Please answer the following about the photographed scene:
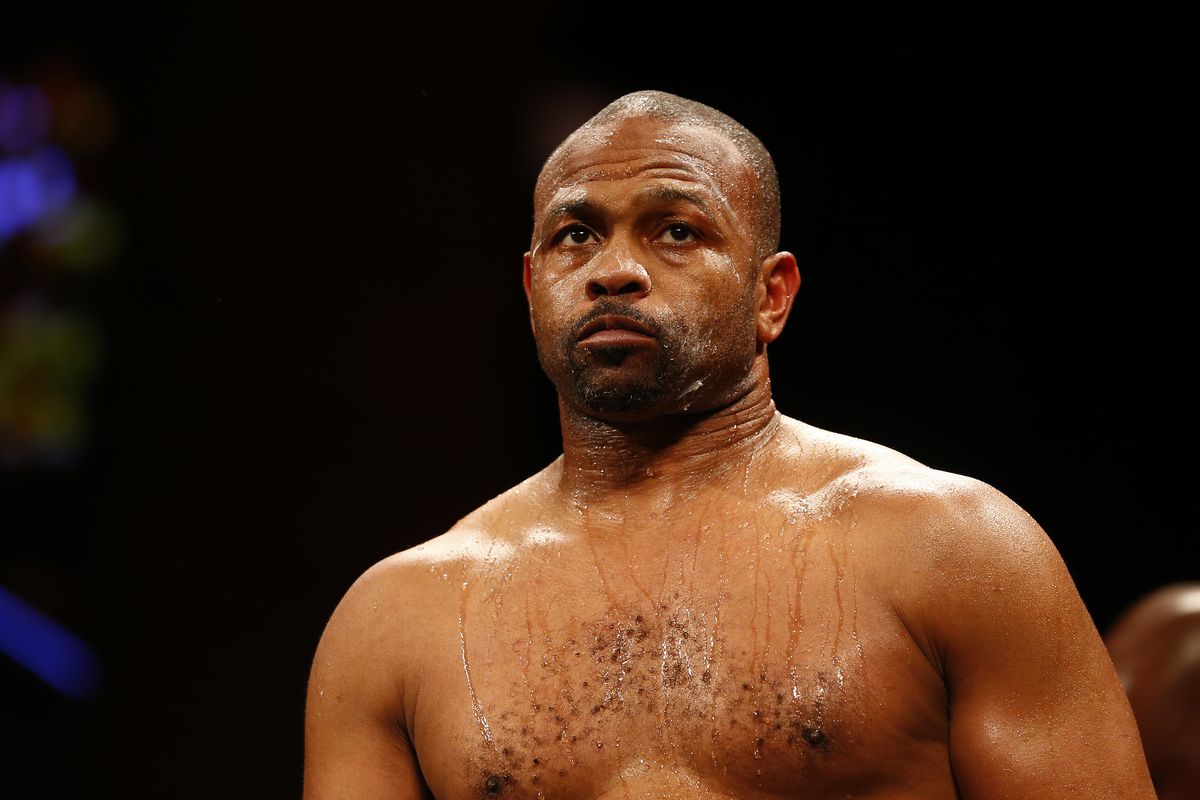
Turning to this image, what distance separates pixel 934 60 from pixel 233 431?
2.37 meters

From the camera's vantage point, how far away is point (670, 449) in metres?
2.25

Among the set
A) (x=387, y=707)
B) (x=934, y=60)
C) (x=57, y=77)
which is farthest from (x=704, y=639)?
(x=57, y=77)

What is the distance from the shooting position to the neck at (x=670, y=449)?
2.23 m

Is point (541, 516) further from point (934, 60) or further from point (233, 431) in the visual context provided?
point (233, 431)

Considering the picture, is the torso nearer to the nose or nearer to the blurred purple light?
the nose

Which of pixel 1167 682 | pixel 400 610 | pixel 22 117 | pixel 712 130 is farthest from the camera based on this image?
pixel 22 117

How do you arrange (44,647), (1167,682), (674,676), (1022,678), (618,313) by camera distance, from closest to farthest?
(1022,678)
(674,676)
(618,313)
(1167,682)
(44,647)

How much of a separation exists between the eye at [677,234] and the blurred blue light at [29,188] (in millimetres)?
3938

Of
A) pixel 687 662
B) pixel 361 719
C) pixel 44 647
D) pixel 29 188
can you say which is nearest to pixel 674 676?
pixel 687 662

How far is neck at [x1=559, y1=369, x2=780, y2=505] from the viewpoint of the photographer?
7.30 feet

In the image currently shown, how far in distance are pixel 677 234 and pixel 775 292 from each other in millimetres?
228

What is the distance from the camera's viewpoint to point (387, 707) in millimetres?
2182

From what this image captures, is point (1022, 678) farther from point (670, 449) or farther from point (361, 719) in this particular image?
point (361, 719)

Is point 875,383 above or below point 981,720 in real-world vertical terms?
below
